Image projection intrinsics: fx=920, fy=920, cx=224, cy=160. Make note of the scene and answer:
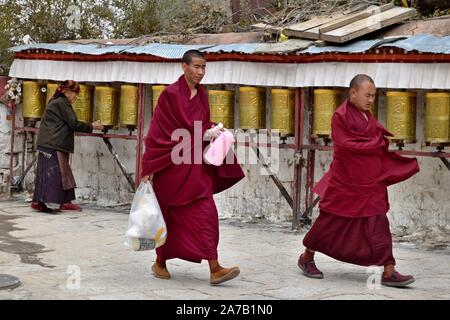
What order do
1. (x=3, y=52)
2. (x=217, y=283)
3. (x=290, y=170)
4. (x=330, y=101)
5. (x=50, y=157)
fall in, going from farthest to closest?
Result: 1. (x=3, y=52)
2. (x=50, y=157)
3. (x=290, y=170)
4. (x=330, y=101)
5. (x=217, y=283)

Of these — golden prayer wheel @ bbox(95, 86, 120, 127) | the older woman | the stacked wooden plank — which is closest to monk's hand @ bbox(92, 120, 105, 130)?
the older woman

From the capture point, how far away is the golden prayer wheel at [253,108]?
366 inches

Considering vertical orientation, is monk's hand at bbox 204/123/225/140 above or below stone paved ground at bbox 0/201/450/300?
above

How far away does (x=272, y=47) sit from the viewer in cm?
900

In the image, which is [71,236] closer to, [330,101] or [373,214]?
[330,101]

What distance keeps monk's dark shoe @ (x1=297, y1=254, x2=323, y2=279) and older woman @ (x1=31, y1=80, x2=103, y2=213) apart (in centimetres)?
415

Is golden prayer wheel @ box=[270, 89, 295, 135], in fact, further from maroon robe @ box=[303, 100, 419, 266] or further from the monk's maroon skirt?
the monk's maroon skirt

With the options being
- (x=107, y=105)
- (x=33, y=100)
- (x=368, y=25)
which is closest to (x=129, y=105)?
(x=107, y=105)

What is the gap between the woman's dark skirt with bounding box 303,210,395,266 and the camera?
21.2 feet

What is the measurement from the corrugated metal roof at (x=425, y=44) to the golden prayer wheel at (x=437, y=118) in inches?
16.2

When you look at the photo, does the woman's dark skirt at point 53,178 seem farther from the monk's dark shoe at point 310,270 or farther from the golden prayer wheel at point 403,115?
the monk's dark shoe at point 310,270

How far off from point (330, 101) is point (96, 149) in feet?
12.0

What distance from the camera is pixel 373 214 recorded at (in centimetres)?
650
